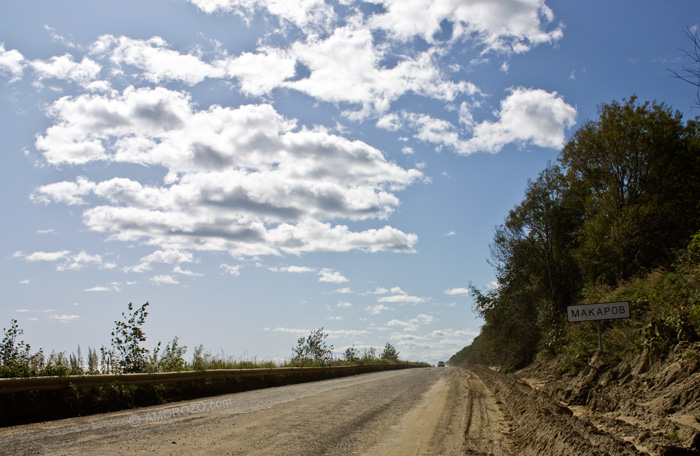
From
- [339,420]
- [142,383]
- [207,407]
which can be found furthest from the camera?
[142,383]

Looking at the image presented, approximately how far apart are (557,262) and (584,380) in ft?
89.6

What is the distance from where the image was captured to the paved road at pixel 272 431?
6.88m

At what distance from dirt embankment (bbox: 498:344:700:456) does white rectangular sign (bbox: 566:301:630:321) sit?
5.25 feet

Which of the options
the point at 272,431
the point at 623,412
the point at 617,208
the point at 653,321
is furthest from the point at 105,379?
the point at 617,208

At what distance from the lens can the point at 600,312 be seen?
14352 mm

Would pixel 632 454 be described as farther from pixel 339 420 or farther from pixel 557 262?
pixel 557 262

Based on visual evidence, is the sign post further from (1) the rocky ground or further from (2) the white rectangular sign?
(1) the rocky ground

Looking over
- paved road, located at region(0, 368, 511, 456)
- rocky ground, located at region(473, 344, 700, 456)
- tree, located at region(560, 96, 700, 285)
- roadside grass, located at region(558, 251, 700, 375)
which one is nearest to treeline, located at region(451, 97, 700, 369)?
tree, located at region(560, 96, 700, 285)

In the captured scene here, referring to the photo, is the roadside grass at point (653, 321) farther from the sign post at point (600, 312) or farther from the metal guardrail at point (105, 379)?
the metal guardrail at point (105, 379)

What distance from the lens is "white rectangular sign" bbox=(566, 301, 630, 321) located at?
13898mm

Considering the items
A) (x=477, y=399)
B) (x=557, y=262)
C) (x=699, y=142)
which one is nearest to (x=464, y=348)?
(x=557, y=262)

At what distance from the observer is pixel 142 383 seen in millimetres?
12500

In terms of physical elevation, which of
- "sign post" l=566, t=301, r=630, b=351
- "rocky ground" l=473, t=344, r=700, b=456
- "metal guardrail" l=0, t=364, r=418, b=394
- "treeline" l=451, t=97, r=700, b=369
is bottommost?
"rocky ground" l=473, t=344, r=700, b=456

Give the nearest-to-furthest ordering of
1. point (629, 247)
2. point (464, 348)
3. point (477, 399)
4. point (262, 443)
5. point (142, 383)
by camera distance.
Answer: point (262, 443) < point (142, 383) < point (477, 399) < point (629, 247) < point (464, 348)
